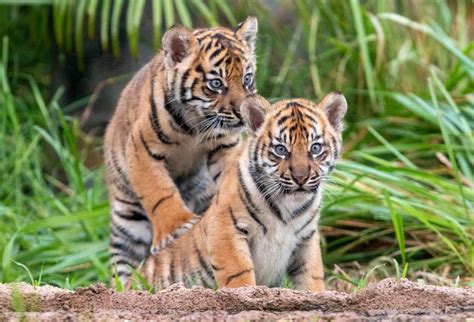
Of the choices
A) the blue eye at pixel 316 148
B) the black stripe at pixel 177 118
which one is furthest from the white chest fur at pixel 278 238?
the black stripe at pixel 177 118

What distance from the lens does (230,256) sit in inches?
159

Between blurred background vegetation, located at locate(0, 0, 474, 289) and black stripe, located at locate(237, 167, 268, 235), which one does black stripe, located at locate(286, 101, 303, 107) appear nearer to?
black stripe, located at locate(237, 167, 268, 235)

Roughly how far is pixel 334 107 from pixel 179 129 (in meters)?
0.90

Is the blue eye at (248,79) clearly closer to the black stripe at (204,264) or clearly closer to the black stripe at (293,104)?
the black stripe at (293,104)

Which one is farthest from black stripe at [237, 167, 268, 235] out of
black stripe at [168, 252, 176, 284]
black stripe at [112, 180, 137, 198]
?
black stripe at [112, 180, 137, 198]

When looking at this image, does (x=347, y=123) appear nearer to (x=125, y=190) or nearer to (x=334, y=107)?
(x=125, y=190)

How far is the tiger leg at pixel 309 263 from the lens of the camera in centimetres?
420

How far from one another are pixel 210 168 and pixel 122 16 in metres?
4.12

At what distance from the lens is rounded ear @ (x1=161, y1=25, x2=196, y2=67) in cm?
471

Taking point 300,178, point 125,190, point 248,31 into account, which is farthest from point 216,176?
point 300,178

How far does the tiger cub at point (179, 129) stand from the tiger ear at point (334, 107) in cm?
47

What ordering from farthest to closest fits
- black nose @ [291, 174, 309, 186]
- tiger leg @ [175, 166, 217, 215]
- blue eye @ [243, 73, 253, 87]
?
tiger leg @ [175, 166, 217, 215] < blue eye @ [243, 73, 253, 87] < black nose @ [291, 174, 309, 186]

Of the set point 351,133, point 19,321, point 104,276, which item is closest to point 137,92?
point 104,276

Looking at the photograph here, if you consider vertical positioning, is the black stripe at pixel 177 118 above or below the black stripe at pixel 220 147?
above
